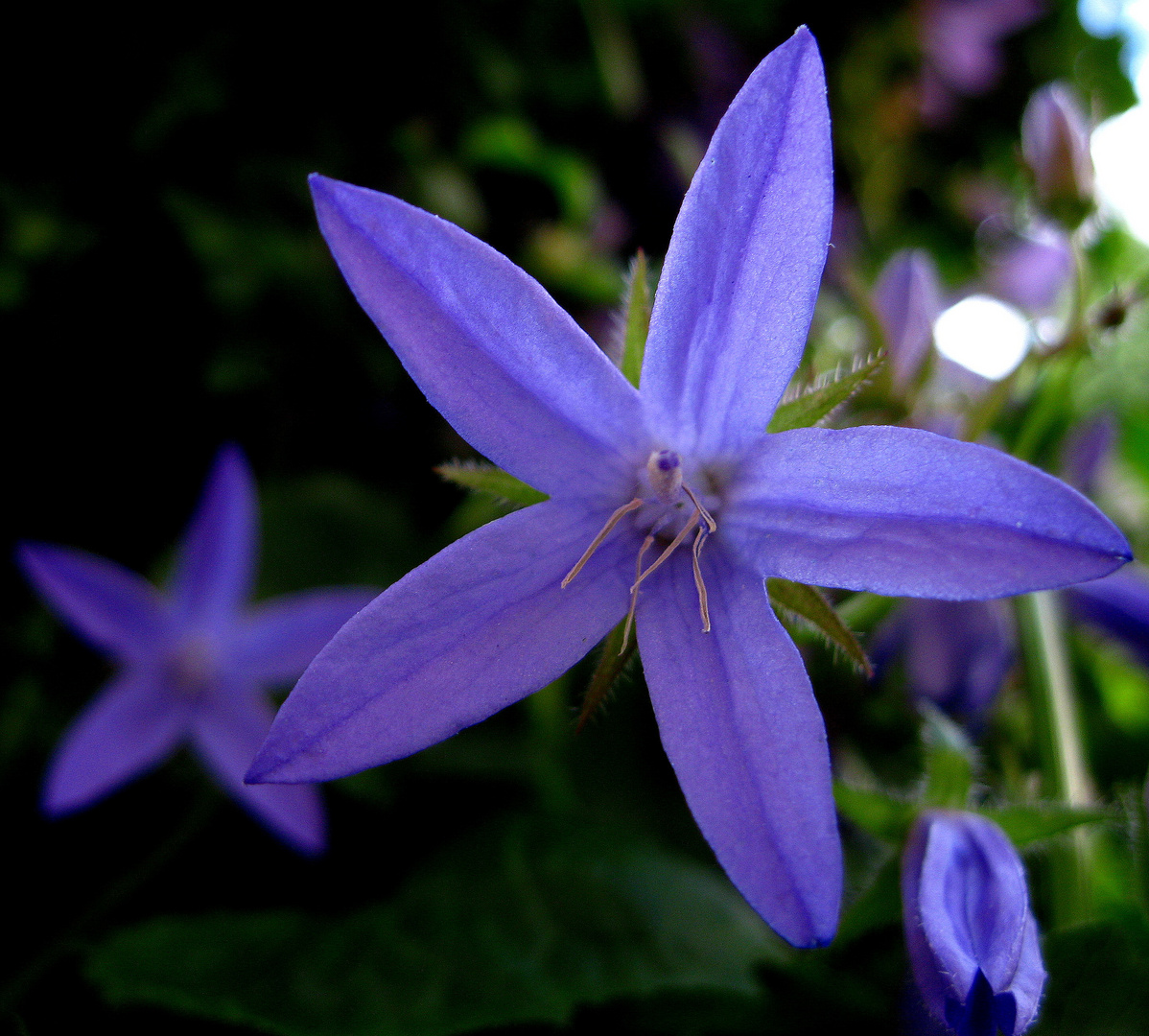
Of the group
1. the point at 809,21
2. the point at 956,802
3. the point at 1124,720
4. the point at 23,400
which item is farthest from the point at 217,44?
the point at 1124,720

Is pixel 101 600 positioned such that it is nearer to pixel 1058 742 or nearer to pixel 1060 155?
pixel 1058 742

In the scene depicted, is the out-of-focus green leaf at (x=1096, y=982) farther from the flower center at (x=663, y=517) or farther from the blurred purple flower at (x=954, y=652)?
the flower center at (x=663, y=517)

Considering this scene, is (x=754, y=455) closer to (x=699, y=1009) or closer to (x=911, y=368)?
(x=911, y=368)

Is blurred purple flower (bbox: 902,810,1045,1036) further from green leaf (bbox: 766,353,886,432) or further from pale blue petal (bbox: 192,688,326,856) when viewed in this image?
pale blue petal (bbox: 192,688,326,856)

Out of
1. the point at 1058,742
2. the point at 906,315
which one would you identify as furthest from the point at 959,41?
the point at 1058,742

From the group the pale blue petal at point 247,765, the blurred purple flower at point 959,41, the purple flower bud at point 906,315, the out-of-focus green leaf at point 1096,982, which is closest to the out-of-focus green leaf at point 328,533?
the pale blue petal at point 247,765

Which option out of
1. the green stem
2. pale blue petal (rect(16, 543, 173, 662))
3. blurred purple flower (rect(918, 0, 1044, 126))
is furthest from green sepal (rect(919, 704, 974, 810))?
blurred purple flower (rect(918, 0, 1044, 126))
